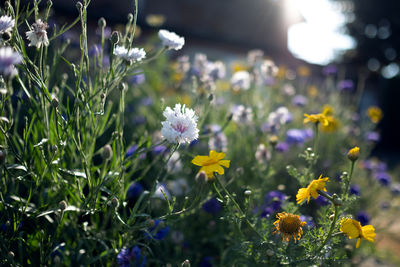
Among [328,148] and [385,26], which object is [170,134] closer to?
[328,148]

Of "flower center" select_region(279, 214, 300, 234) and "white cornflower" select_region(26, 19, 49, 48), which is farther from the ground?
"white cornflower" select_region(26, 19, 49, 48)

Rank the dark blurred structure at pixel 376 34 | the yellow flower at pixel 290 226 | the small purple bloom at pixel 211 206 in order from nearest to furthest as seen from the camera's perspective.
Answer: the yellow flower at pixel 290 226 → the small purple bloom at pixel 211 206 → the dark blurred structure at pixel 376 34

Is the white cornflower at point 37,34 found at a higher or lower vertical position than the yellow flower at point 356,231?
higher

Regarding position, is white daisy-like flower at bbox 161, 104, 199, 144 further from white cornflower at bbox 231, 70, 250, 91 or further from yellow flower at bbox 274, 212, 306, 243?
white cornflower at bbox 231, 70, 250, 91

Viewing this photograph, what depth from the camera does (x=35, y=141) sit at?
1.23 m

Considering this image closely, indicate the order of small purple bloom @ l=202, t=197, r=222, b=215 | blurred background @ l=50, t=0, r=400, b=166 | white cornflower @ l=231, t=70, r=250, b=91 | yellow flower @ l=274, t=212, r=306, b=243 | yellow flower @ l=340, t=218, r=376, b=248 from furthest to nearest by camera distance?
1. blurred background @ l=50, t=0, r=400, b=166
2. white cornflower @ l=231, t=70, r=250, b=91
3. small purple bloom @ l=202, t=197, r=222, b=215
4. yellow flower @ l=274, t=212, r=306, b=243
5. yellow flower @ l=340, t=218, r=376, b=248

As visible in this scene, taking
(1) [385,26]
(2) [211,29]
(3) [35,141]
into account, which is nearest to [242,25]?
(2) [211,29]

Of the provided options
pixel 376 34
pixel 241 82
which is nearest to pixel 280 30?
pixel 376 34

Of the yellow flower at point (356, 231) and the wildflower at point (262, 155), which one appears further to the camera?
the wildflower at point (262, 155)

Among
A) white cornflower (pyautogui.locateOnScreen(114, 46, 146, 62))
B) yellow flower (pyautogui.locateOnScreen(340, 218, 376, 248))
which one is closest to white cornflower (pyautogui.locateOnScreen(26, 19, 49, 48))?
white cornflower (pyautogui.locateOnScreen(114, 46, 146, 62))

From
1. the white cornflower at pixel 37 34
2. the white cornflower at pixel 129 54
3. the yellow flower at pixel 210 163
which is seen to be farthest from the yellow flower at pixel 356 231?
the white cornflower at pixel 37 34

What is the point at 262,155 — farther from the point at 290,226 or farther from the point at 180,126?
the point at 180,126

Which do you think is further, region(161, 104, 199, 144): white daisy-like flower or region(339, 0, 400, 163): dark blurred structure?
region(339, 0, 400, 163): dark blurred structure

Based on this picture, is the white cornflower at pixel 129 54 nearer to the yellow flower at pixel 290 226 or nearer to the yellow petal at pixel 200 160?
the yellow petal at pixel 200 160
